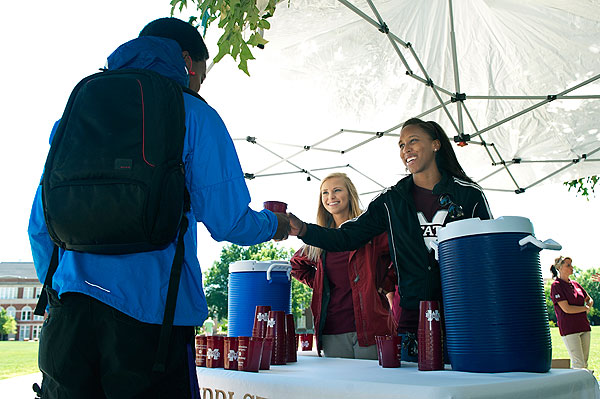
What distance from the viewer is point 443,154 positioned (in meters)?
2.46

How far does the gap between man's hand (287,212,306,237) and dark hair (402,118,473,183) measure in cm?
74

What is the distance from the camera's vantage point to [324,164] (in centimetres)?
638

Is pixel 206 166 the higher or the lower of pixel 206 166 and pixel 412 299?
the higher

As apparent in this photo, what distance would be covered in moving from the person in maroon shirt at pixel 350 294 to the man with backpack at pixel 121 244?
1.40m

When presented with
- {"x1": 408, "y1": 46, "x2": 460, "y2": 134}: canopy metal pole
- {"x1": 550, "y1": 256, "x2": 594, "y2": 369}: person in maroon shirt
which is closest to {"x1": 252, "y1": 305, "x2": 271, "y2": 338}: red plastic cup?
{"x1": 408, "y1": 46, "x2": 460, "y2": 134}: canopy metal pole

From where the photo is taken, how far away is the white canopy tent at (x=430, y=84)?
404cm

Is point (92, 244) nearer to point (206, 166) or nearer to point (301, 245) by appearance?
point (206, 166)

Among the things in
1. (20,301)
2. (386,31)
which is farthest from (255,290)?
(20,301)

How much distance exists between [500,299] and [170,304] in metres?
0.95

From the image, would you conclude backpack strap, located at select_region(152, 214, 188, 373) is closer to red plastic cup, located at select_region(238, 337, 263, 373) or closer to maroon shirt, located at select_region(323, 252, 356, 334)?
red plastic cup, located at select_region(238, 337, 263, 373)

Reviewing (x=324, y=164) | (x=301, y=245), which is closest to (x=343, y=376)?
(x=301, y=245)

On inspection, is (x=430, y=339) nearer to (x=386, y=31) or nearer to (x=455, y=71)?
(x=386, y=31)

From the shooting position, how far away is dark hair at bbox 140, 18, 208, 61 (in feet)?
4.97

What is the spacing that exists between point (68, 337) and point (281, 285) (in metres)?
1.48
